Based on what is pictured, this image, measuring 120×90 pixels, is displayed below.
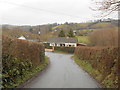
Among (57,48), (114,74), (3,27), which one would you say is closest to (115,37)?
(114,74)

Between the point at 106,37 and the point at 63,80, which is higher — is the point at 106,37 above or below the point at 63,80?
above

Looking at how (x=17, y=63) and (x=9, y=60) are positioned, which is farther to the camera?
(x=17, y=63)

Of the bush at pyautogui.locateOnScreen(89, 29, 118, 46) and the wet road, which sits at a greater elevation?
the bush at pyautogui.locateOnScreen(89, 29, 118, 46)

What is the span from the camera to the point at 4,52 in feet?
22.1

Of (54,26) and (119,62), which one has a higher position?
(54,26)

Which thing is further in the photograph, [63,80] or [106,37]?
[63,80]

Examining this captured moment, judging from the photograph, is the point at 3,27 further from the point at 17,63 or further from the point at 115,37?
the point at 115,37

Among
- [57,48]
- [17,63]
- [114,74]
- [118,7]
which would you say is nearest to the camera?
[118,7]

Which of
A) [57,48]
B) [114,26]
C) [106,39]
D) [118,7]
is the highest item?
[118,7]

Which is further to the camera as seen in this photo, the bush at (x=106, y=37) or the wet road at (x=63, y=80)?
the wet road at (x=63, y=80)

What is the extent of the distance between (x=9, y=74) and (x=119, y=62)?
15.9ft

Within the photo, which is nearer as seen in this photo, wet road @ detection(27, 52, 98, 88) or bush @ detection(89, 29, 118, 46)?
bush @ detection(89, 29, 118, 46)

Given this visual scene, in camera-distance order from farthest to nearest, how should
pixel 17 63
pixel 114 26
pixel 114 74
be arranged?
pixel 17 63, pixel 114 74, pixel 114 26

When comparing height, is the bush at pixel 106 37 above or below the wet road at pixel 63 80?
above
